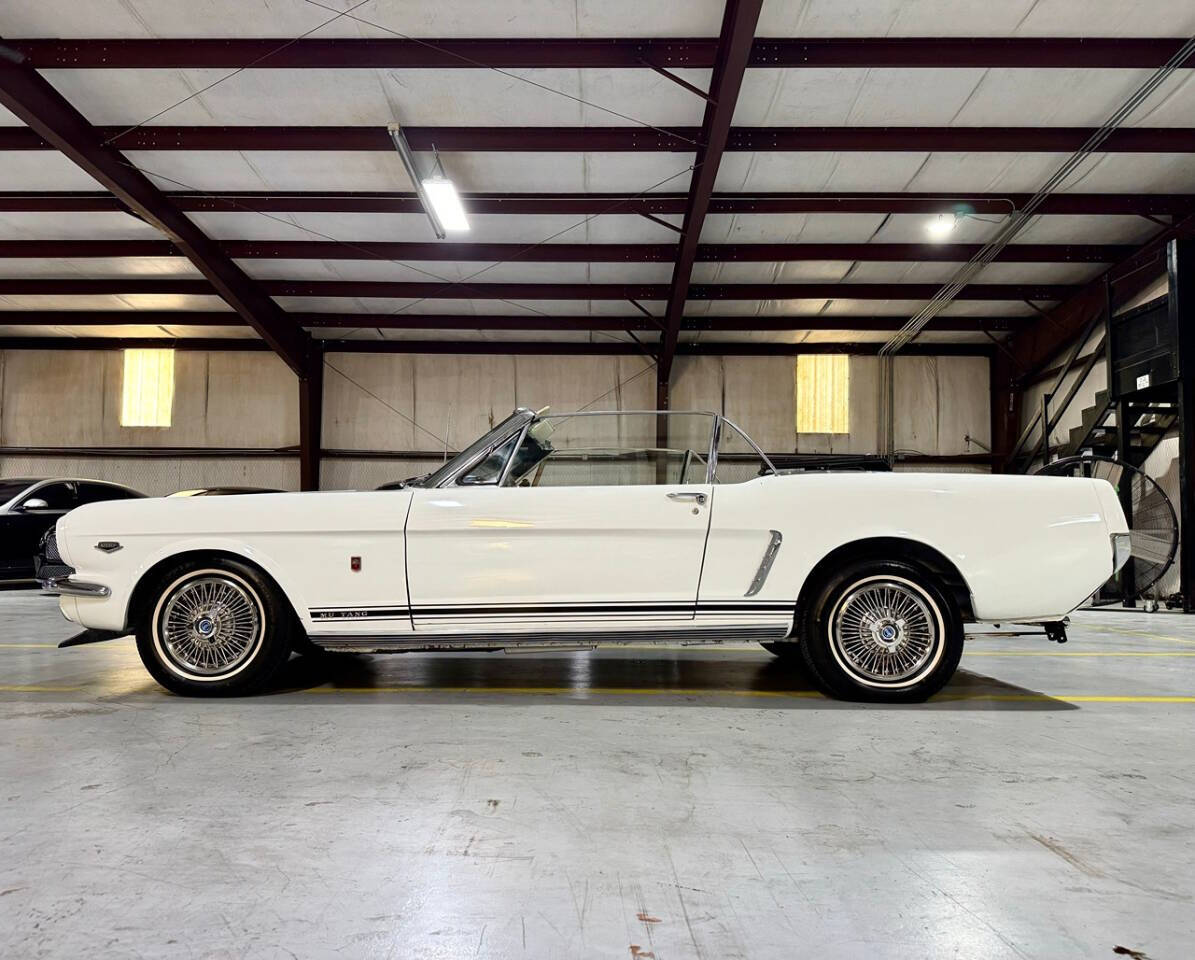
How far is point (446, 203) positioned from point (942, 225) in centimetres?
694

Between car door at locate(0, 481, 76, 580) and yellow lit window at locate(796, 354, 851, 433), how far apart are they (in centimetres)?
1208

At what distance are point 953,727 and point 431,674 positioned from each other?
257 cm

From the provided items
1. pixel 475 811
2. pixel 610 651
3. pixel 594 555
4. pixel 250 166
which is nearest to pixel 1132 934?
pixel 475 811

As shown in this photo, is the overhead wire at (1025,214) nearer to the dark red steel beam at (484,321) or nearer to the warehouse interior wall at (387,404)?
the dark red steel beam at (484,321)

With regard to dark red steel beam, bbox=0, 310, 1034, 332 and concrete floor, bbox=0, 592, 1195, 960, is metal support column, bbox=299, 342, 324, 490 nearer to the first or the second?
dark red steel beam, bbox=0, 310, 1034, 332

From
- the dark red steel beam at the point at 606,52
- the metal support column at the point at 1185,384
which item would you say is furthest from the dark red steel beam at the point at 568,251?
the dark red steel beam at the point at 606,52

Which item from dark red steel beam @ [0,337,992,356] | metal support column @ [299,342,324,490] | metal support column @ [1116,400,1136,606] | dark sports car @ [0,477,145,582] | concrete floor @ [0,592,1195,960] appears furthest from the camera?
dark red steel beam @ [0,337,992,356]

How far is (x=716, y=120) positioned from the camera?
7.82 metres

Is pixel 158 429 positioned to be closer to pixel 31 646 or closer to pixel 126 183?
pixel 126 183

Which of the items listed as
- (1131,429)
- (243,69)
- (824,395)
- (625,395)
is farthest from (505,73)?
(1131,429)

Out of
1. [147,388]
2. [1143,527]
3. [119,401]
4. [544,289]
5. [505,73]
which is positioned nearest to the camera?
[505,73]

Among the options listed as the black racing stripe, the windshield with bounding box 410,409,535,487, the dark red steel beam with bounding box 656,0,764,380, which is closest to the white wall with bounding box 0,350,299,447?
the dark red steel beam with bounding box 656,0,764,380

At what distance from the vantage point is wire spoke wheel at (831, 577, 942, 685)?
11.1ft

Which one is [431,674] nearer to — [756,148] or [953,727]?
[953,727]
